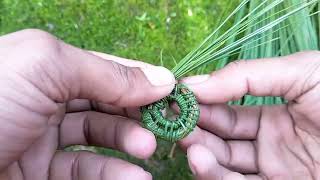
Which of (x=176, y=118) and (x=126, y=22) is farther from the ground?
(x=126, y=22)

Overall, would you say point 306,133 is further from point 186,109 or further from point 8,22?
point 8,22

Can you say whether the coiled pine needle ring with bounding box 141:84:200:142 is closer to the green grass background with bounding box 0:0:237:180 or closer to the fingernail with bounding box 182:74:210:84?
the fingernail with bounding box 182:74:210:84

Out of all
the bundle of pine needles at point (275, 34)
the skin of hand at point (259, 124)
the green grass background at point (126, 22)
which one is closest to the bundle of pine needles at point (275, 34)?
the bundle of pine needles at point (275, 34)

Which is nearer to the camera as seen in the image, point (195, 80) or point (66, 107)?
point (195, 80)

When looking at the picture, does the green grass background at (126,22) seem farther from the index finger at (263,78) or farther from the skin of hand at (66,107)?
the index finger at (263,78)

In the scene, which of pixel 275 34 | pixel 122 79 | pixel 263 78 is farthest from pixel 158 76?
pixel 275 34

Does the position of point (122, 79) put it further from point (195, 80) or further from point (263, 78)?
point (263, 78)
